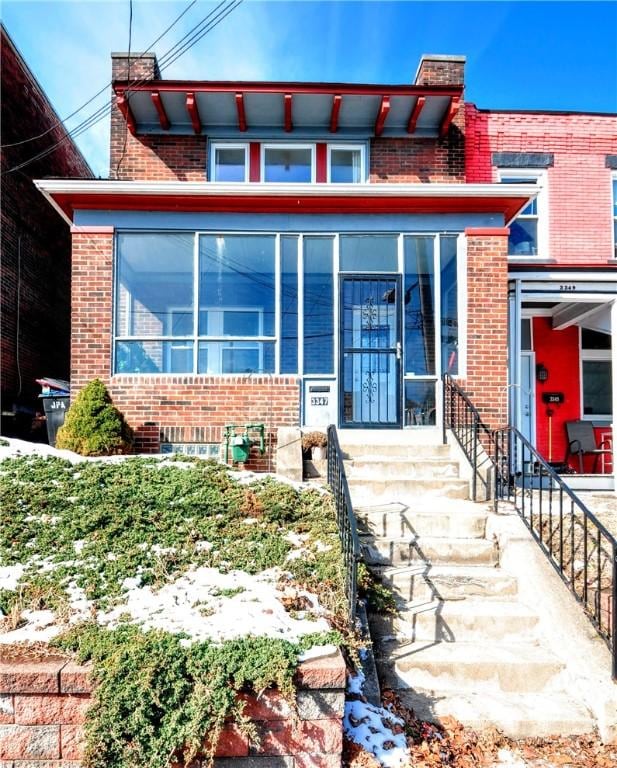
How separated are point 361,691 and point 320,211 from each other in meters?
5.91

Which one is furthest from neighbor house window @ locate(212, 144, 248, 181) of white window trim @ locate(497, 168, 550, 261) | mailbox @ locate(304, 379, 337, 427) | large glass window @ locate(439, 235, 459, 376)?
white window trim @ locate(497, 168, 550, 261)

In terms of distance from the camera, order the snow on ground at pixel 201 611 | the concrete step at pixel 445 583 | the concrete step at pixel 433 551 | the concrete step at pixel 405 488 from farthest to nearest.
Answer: the concrete step at pixel 405 488 → the concrete step at pixel 433 551 → the concrete step at pixel 445 583 → the snow on ground at pixel 201 611

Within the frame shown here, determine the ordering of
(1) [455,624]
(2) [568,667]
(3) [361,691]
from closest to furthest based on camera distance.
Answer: (3) [361,691] < (2) [568,667] < (1) [455,624]

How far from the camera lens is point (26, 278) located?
30.9 feet

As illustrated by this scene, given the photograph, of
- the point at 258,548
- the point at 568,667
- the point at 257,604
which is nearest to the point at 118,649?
the point at 257,604

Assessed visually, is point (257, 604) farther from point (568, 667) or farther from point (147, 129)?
point (147, 129)

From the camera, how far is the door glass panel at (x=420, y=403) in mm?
7160

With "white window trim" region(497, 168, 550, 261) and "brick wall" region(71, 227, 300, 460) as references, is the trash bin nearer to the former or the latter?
"brick wall" region(71, 227, 300, 460)

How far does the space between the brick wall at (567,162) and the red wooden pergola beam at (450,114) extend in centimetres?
62

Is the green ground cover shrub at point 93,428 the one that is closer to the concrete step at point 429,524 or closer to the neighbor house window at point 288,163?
the concrete step at point 429,524

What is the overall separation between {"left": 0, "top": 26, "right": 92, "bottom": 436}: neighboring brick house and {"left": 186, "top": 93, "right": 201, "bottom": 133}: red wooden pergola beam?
3.22 metres

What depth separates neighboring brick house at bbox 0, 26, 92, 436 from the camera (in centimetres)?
874

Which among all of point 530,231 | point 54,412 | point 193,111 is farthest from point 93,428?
→ point 530,231

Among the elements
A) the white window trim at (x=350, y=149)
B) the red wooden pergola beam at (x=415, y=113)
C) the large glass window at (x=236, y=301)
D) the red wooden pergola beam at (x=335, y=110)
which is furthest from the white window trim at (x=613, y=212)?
the large glass window at (x=236, y=301)
